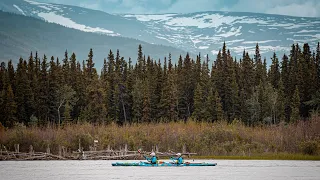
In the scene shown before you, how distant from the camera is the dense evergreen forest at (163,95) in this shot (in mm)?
124500

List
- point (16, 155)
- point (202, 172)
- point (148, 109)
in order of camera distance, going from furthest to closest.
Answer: point (148, 109) < point (16, 155) < point (202, 172)

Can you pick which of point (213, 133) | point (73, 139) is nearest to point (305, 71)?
point (213, 133)

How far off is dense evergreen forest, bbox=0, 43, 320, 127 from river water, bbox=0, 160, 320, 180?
60974 mm

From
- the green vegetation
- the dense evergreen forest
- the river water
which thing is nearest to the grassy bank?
the river water

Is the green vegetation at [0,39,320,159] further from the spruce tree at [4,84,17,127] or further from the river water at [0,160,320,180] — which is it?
A: the river water at [0,160,320,180]

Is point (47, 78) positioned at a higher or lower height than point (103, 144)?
higher

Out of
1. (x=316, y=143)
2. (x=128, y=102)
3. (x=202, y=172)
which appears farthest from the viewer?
(x=128, y=102)

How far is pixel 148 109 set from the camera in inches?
5108

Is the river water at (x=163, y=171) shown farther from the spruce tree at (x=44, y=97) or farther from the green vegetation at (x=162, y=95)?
the spruce tree at (x=44, y=97)

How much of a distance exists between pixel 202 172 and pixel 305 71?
292 feet

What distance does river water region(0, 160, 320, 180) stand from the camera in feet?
154

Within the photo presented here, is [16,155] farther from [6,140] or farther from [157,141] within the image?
[157,141]

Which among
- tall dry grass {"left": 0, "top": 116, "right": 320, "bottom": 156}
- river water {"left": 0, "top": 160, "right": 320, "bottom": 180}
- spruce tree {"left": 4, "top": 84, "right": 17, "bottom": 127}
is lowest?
river water {"left": 0, "top": 160, "right": 320, "bottom": 180}

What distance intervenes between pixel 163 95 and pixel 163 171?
76710 mm
